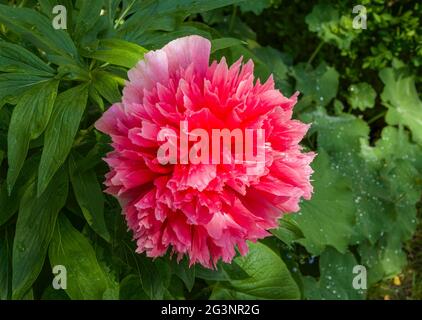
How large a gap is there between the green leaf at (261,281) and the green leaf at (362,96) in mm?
992

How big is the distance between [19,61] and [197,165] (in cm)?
45

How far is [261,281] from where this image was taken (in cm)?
172

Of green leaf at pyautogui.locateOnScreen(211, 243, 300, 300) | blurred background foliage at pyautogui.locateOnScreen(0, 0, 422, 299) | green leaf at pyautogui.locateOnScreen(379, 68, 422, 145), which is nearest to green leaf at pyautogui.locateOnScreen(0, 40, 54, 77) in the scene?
blurred background foliage at pyautogui.locateOnScreen(0, 0, 422, 299)

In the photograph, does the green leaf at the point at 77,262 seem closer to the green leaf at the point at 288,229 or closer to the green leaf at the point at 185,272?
the green leaf at the point at 185,272

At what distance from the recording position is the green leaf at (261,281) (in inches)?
65.7

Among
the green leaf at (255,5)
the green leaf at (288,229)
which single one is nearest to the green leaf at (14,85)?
the green leaf at (288,229)

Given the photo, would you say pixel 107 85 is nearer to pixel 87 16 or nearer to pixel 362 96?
pixel 87 16

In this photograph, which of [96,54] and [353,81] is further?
[353,81]

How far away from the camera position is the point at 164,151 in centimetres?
98

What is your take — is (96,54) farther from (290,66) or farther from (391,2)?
(391,2)

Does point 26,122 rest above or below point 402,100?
below

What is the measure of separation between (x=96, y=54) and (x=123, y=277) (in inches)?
26.8

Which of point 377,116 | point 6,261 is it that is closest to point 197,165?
point 6,261

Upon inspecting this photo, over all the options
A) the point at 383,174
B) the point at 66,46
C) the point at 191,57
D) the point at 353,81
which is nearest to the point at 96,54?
the point at 66,46
